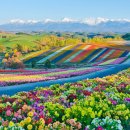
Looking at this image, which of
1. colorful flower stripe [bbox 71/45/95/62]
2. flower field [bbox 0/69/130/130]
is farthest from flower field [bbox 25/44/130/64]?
flower field [bbox 0/69/130/130]

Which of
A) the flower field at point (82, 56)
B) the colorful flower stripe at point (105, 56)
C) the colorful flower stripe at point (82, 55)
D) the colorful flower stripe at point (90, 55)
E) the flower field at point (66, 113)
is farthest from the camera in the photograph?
the colorful flower stripe at point (82, 55)

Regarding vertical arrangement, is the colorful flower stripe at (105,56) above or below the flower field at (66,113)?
below

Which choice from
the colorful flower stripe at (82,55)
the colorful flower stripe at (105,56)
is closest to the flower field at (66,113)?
the colorful flower stripe at (105,56)

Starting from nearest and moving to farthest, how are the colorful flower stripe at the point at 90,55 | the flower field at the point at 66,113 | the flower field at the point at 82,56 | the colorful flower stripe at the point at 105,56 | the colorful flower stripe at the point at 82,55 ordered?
the flower field at the point at 66,113 < the colorful flower stripe at the point at 105,56 < the flower field at the point at 82,56 < the colorful flower stripe at the point at 90,55 < the colorful flower stripe at the point at 82,55

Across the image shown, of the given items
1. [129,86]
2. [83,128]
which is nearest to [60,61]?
[129,86]

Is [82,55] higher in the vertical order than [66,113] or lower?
lower

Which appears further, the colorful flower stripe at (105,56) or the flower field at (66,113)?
the colorful flower stripe at (105,56)

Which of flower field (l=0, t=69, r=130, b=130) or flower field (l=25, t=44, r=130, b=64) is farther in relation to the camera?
flower field (l=25, t=44, r=130, b=64)

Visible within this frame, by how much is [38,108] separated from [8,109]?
34.5 inches

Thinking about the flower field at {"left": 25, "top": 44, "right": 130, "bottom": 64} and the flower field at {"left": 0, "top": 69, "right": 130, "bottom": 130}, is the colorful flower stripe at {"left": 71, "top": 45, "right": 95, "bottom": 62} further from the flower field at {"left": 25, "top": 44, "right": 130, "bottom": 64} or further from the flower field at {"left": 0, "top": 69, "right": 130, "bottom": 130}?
the flower field at {"left": 0, "top": 69, "right": 130, "bottom": 130}

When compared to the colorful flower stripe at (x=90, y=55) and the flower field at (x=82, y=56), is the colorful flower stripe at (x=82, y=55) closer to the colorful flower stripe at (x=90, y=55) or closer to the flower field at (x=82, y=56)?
the flower field at (x=82, y=56)

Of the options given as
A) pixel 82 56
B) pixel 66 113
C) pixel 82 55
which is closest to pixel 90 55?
pixel 82 55

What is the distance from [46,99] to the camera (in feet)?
44.9

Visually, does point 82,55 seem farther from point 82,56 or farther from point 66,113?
point 66,113
